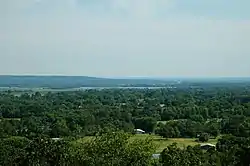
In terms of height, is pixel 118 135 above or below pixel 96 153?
above

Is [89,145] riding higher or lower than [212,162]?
higher

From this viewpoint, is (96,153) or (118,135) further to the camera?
(118,135)

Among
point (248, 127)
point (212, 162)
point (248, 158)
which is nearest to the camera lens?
point (248, 158)

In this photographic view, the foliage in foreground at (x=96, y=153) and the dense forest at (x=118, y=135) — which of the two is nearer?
the foliage in foreground at (x=96, y=153)

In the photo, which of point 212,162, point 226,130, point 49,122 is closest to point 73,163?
point 212,162

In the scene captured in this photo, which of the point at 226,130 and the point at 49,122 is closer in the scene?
the point at 226,130

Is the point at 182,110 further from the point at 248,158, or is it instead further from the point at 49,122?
the point at 248,158

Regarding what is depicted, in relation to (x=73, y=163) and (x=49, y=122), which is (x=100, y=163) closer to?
(x=73, y=163)

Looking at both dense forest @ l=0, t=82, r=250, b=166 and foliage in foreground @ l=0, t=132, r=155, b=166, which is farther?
dense forest @ l=0, t=82, r=250, b=166

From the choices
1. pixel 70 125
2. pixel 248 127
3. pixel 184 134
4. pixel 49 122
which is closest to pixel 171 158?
pixel 248 127

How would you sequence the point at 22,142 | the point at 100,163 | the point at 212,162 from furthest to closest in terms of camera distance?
the point at 22,142 → the point at 212,162 → the point at 100,163
